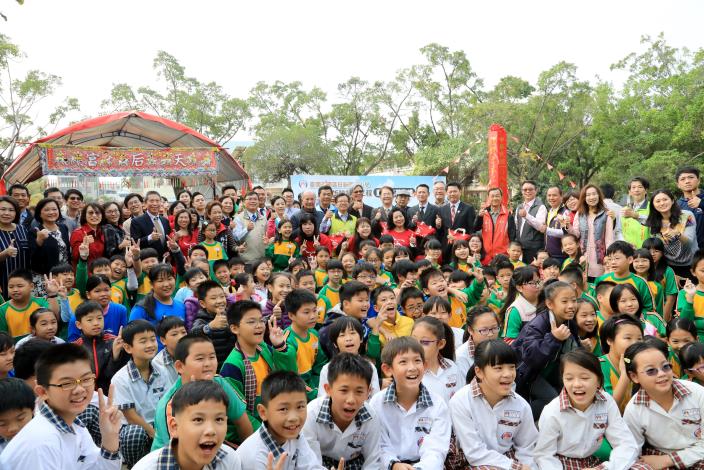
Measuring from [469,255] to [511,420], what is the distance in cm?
414

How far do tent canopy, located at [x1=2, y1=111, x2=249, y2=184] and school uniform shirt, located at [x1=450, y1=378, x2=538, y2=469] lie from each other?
398 inches

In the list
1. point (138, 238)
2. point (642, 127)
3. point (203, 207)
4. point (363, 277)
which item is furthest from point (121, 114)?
point (642, 127)

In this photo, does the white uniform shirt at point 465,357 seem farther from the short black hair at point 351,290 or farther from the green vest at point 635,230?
the green vest at point 635,230

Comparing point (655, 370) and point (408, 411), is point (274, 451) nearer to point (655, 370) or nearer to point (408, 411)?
point (408, 411)

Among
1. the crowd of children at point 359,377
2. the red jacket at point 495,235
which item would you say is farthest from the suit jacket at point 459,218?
the crowd of children at point 359,377

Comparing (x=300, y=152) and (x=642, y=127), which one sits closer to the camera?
(x=642, y=127)

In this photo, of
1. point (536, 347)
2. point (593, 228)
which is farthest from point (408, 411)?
point (593, 228)

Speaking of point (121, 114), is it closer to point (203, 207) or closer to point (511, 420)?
point (203, 207)

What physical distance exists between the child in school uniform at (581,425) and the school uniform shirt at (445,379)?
0.78 m

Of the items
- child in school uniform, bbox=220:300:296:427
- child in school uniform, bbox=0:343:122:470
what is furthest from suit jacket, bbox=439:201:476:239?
child in school uniform, bbox=0:343:122:470

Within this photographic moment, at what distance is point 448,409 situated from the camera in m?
3.34

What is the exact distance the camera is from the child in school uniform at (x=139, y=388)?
366cm

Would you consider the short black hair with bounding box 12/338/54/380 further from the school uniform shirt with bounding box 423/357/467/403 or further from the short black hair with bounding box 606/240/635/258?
the short black hair with bounding box 606/240/635/258

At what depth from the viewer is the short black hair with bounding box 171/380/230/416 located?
2.44m
